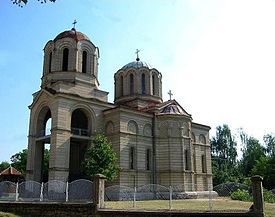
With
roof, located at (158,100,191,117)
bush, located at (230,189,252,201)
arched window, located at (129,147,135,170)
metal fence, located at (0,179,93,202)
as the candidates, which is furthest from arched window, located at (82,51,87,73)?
bush, located at (230,189,252,201)

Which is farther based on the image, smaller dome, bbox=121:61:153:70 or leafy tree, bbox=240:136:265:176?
leafy tree, bbox=240:136:265:176

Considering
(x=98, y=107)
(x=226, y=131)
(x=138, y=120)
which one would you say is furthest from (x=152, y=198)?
(x=226, y=131)

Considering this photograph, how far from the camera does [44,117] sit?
31875 millimetres

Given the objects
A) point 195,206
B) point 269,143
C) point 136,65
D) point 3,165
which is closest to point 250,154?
point 269,143

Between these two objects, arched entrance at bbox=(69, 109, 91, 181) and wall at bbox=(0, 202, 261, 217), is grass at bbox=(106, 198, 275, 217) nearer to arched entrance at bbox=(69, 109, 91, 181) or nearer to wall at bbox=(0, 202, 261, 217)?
wall at bbox=(0, 202, 261, 217)

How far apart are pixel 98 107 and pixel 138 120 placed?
161 inches

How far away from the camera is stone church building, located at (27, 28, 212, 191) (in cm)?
2947

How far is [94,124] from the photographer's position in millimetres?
30359

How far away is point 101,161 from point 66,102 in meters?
6.26

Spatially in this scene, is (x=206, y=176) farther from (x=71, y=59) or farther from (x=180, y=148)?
(x=71, y=59)

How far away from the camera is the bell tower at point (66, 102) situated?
2784 cm

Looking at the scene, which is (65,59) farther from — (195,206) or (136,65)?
(195,206)

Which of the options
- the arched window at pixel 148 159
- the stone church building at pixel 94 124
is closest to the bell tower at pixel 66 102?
the stone church building at pixel 94 124

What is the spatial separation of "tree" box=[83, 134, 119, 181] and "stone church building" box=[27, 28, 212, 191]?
237cm
